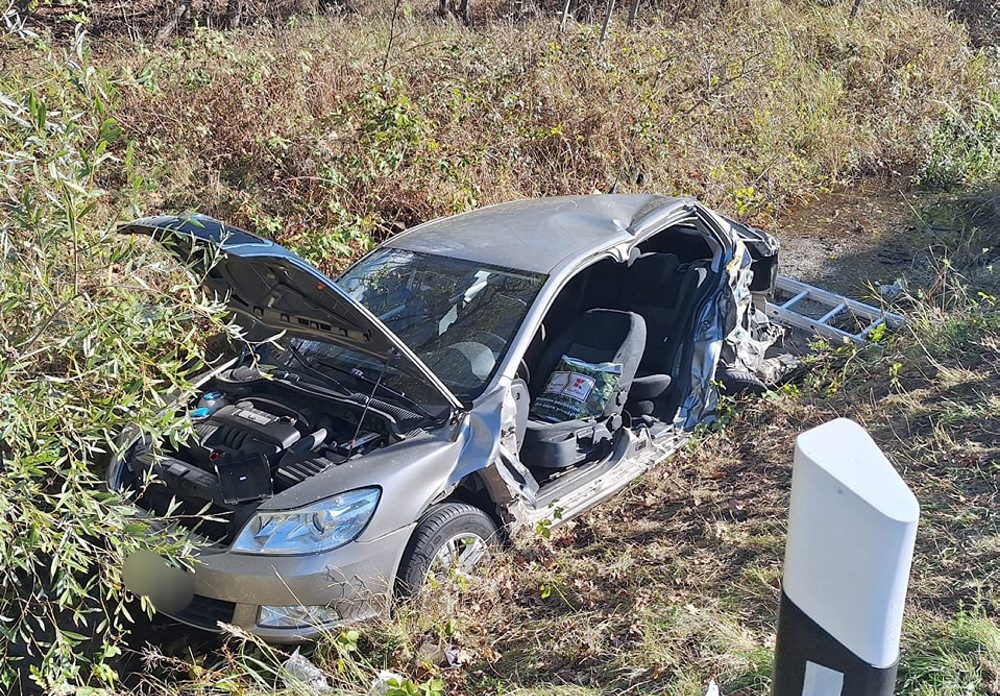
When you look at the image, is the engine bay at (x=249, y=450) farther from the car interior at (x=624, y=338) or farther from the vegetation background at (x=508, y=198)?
the car interior at (x=624, y=338)

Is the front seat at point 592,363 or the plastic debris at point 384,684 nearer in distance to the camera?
the plastic debris at point 384,684

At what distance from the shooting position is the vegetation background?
2.82 m

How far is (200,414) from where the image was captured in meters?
4.04

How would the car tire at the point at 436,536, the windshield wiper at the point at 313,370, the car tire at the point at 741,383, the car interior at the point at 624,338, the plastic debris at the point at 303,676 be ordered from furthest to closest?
1. the car tire at the point at 741,383
2. the car interior at the point at 624,338
3. the windshield wiper at the point at 313,370
4. the car tire at the point at 436,536
5. the plastic debris at the point at 303,676

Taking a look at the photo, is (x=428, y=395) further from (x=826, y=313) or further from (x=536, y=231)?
(x=826, y=313)

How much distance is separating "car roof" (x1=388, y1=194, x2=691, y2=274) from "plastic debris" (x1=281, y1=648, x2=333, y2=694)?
7.30 feet

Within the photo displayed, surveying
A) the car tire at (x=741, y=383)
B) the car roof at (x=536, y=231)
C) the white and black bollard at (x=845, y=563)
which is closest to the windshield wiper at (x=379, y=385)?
the car roof at (x=536, y=231)

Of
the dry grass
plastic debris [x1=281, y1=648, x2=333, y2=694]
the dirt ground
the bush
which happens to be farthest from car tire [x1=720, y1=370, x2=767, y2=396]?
the bush

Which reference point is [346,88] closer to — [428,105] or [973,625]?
[428,105]

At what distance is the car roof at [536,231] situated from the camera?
4551 mm

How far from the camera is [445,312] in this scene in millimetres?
4395

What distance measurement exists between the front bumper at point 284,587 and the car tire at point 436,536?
6.5 inches

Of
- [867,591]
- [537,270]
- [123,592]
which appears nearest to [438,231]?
[537,270]

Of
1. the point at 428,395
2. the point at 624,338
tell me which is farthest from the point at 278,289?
the point at 624,338
